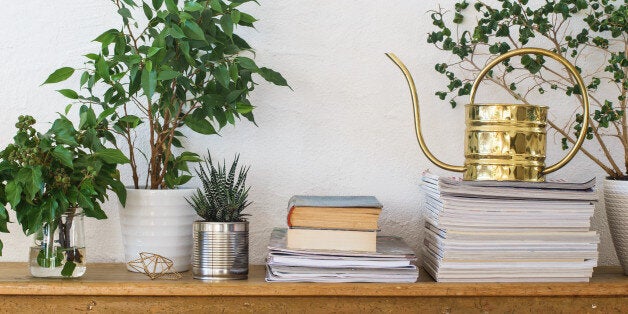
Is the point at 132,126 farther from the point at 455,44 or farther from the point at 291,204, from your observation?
the point at 455,44

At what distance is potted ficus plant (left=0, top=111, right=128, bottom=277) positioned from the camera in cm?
142

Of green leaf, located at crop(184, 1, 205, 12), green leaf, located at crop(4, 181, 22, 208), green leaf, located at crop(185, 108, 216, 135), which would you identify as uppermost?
green leaf, located at crop(184, 1, 205, 12)

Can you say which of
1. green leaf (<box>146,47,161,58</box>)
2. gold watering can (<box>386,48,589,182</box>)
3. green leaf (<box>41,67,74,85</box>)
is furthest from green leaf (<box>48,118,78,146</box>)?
gold watering can (<box>386,48,589,182</box>)

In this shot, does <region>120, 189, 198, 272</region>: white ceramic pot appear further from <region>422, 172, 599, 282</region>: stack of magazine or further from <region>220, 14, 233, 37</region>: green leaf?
<region>422, 172, 599, 282</region>: stack of magazine

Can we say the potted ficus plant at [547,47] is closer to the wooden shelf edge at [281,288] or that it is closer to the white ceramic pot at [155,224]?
the wooden shelf edge at [281,288]

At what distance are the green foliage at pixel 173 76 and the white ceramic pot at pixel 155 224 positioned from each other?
6 centimetres

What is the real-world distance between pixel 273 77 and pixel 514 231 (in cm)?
60

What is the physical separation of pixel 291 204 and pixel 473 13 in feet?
2.29

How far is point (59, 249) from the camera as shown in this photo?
150 cm

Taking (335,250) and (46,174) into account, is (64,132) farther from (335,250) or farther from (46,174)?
(335,250)

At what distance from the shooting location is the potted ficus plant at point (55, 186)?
1423mm

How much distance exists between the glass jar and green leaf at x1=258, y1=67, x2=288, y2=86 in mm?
475

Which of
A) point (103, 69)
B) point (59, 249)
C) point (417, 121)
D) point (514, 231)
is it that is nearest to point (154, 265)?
point (59, 249)

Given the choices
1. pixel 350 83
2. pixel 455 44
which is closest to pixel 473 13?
pixel 455 44
